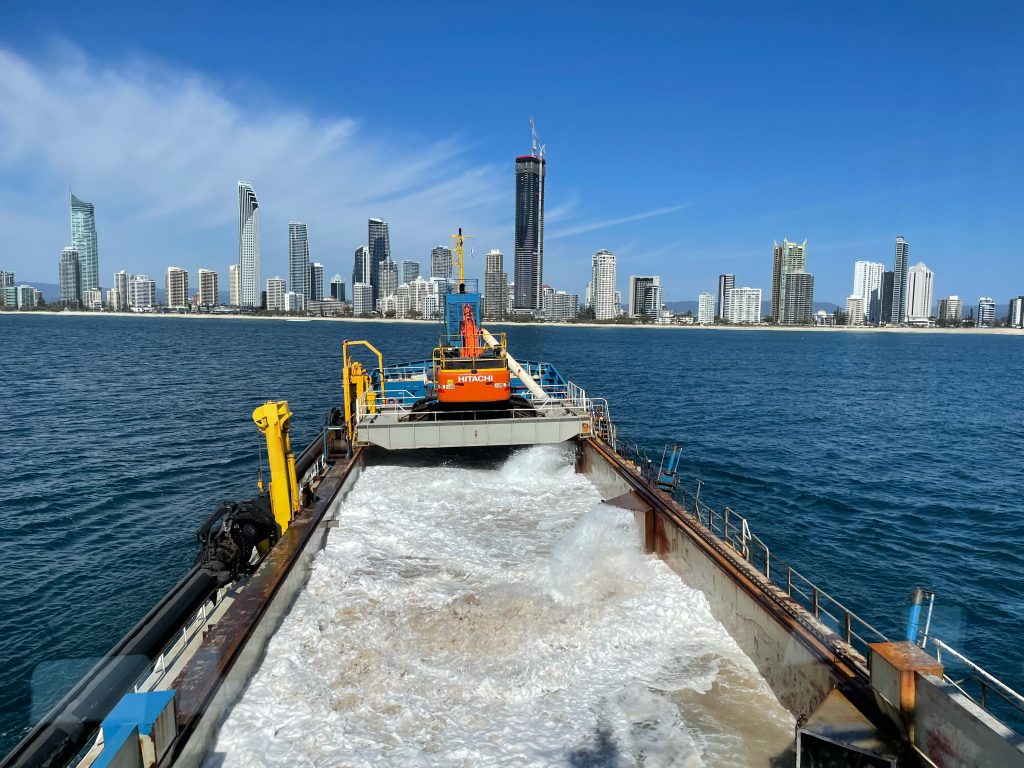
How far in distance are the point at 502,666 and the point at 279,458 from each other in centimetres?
757

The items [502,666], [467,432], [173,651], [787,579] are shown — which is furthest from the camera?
[467,432]

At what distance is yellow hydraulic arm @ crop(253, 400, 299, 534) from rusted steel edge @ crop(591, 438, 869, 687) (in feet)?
27.8

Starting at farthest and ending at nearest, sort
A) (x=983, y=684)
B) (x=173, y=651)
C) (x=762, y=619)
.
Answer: (x=762, y=619)
(x=173, y=651)
(x=983, y=684)

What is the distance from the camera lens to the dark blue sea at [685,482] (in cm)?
1505

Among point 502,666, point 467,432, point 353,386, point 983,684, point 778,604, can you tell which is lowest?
point 502,666

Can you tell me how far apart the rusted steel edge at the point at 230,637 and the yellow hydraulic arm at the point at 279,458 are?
1.79 ft

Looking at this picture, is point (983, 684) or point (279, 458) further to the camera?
point (279, 458)

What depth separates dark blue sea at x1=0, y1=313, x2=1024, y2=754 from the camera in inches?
593

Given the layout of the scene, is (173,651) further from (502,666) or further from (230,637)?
(502,666)

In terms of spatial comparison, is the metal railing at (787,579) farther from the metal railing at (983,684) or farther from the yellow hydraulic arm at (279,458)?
the yellow hydraulic arm at (279,458)

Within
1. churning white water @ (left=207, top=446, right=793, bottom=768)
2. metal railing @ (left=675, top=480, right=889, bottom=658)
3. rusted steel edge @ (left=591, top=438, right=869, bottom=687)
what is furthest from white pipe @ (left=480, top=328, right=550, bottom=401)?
rusted steel edge @ (left=591, top=438, right=869, bottom=687)

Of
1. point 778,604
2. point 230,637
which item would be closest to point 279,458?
point 230,637

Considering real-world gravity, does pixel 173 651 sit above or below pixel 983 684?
below

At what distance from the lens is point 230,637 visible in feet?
29.9
